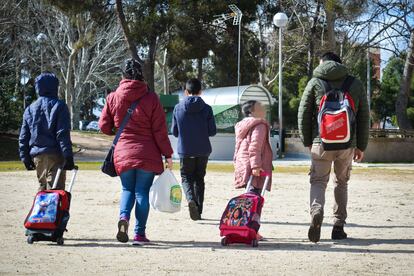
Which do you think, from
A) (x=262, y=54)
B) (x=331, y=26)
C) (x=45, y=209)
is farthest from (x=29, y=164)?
(x=262, y=54)

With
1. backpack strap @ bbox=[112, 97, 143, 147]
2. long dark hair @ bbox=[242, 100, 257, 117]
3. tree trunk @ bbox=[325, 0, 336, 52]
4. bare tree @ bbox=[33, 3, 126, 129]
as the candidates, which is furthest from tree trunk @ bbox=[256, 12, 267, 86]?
backpack strap @ bbox=[112, 97, 143, 147]

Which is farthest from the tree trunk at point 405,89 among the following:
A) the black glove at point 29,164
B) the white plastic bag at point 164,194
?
the black glove at point 29,164

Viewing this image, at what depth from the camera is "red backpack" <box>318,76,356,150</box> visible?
24.2 feet

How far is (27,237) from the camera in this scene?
25.7ft

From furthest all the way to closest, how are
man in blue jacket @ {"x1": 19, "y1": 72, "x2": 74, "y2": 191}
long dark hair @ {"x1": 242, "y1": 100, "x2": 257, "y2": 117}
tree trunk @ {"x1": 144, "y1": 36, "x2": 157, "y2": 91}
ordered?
tree trunk @ {"x1": 144, "y1": 36, "x2": 157, "y2": 91}, long dark hair @ {"x1": 242, "y1": 100, "x2": 257, "y2": 117}, man in blue jacket @ {"x1": 19, "y1": 72, "x2": 74, "y2": 191}

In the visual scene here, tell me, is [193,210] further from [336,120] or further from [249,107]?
[336,120]

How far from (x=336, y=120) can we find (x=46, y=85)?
3.09 metres

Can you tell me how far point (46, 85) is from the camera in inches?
314

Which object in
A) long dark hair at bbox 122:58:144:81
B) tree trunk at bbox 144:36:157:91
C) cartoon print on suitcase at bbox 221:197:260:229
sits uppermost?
tree trunk at bbox 144:36:157:91

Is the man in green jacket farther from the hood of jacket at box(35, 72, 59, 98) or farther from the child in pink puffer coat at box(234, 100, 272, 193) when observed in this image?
the hood of jacket at box(35, 72, 59, 98)

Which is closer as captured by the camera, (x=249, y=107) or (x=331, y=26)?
(x=249, y=107)

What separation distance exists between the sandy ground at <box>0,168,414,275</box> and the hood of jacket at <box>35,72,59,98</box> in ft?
5.13

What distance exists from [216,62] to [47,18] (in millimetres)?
11819

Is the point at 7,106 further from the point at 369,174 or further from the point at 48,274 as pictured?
the point at 48,274
